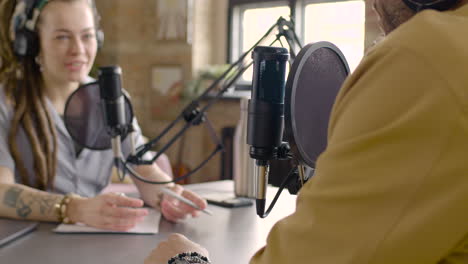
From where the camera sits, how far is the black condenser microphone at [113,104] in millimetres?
1345

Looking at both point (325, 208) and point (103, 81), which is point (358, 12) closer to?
point (103, 81)

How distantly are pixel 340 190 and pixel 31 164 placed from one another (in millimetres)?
1459

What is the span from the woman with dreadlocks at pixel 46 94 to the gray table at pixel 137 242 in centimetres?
27

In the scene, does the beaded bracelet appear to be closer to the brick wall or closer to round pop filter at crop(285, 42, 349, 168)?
round pop filter at crop(285, 42, 349, 168)

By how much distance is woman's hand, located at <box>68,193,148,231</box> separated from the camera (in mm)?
1325

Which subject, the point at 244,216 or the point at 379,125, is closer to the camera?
the point at 379,125

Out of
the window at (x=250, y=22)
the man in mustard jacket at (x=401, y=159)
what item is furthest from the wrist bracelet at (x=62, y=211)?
the window at (x=250, y=22)

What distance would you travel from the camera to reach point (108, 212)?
134 cm

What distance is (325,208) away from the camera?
61 cm

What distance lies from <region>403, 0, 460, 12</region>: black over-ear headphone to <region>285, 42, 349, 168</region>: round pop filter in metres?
0.19

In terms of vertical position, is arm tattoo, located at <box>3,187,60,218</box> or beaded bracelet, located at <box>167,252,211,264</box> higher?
beaded bracelet, located at <box>167,252,211,264</box>

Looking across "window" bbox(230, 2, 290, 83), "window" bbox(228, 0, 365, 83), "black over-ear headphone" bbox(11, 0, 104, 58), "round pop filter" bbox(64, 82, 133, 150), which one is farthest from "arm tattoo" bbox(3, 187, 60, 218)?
"window" bbox(230, 2, 290, 83)

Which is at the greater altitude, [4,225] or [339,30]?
[339,30]

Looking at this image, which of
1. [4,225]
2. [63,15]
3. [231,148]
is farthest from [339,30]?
[4,225]
